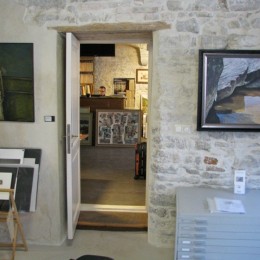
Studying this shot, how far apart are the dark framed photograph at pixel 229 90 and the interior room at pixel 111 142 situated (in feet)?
5.27

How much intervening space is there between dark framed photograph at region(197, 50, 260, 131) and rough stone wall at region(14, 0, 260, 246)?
82 millimetres

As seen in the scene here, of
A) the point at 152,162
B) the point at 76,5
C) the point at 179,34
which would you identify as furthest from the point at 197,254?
the point at 76,5

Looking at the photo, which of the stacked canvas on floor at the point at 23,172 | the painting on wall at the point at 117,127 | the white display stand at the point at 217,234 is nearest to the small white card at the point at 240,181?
the white display stand at the point at 217,234

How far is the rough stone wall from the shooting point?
289 cm

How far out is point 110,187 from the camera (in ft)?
15.5

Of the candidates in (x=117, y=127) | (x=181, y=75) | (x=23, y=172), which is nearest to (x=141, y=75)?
(x=117, y=127)

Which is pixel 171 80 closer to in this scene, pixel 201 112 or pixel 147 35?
pixel 201 112

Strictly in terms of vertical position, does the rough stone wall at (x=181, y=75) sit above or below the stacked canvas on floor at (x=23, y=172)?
above

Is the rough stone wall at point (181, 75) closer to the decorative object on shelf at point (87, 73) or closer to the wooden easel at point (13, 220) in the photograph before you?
the wooden easel at point (13, 220)

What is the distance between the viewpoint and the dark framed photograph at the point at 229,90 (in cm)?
288

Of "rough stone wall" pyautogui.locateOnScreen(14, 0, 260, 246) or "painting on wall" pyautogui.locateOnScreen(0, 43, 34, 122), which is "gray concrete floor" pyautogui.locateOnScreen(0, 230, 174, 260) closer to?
"rough stone wall" pyautogui.locateOnScreen(14, 0, 260, 246)

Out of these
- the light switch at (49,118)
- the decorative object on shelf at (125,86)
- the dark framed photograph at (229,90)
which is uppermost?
the decorative object on shelf at (125,86)

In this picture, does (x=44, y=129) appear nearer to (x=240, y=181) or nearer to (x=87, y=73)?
(x=240, y=181)

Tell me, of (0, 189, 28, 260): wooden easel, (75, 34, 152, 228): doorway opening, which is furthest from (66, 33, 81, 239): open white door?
(0, 189, 28, 260): wooden easel
